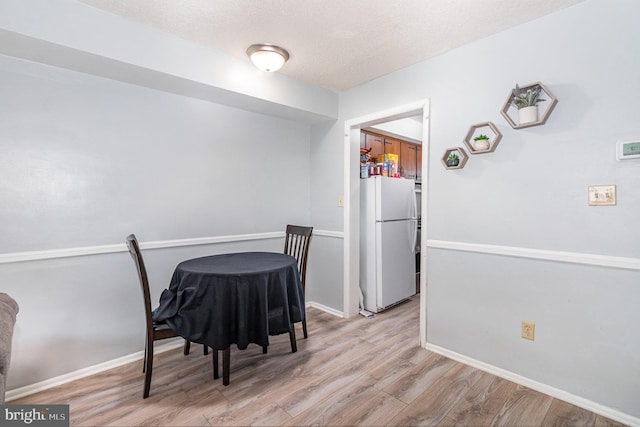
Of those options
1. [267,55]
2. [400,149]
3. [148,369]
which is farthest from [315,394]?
[400,149]

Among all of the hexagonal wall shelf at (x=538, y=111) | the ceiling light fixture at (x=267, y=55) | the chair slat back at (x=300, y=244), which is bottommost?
the chair slat back at (x=300, y=244)

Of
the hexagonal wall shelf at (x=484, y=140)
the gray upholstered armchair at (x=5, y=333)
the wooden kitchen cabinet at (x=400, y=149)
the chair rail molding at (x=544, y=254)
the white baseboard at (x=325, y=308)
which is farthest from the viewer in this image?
the wooden kitchen cabinet at (x=400, y=149)

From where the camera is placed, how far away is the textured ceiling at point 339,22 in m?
1.82

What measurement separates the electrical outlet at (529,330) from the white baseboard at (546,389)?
0.28m

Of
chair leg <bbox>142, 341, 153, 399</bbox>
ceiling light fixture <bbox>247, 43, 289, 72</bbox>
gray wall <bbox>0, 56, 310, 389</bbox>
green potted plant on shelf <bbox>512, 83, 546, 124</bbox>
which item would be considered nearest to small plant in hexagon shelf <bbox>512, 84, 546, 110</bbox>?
green potted plant on shelf <bbox>512, 83, 546, 124</bbox>

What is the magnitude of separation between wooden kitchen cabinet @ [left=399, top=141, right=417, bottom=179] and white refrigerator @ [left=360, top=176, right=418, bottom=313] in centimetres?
79

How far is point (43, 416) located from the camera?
61.0 inches

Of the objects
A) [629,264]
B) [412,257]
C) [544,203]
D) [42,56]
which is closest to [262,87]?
[42,56]

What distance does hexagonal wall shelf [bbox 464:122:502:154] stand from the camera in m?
2.11

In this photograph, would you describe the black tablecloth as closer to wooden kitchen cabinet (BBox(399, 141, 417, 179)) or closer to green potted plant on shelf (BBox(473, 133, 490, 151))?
green potted plant on shelf (BBox(473, 133, 490, 151))

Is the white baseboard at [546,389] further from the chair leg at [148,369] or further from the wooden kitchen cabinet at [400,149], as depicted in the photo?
the wooden kitchen cabinet at [400,149]

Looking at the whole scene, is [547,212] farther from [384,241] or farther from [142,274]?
[142,274]

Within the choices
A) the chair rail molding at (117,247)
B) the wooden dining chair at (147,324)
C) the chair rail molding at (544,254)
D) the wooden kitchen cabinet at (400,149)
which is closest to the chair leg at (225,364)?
the wooden dining chair at (147,324)

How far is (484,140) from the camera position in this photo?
214 cm
